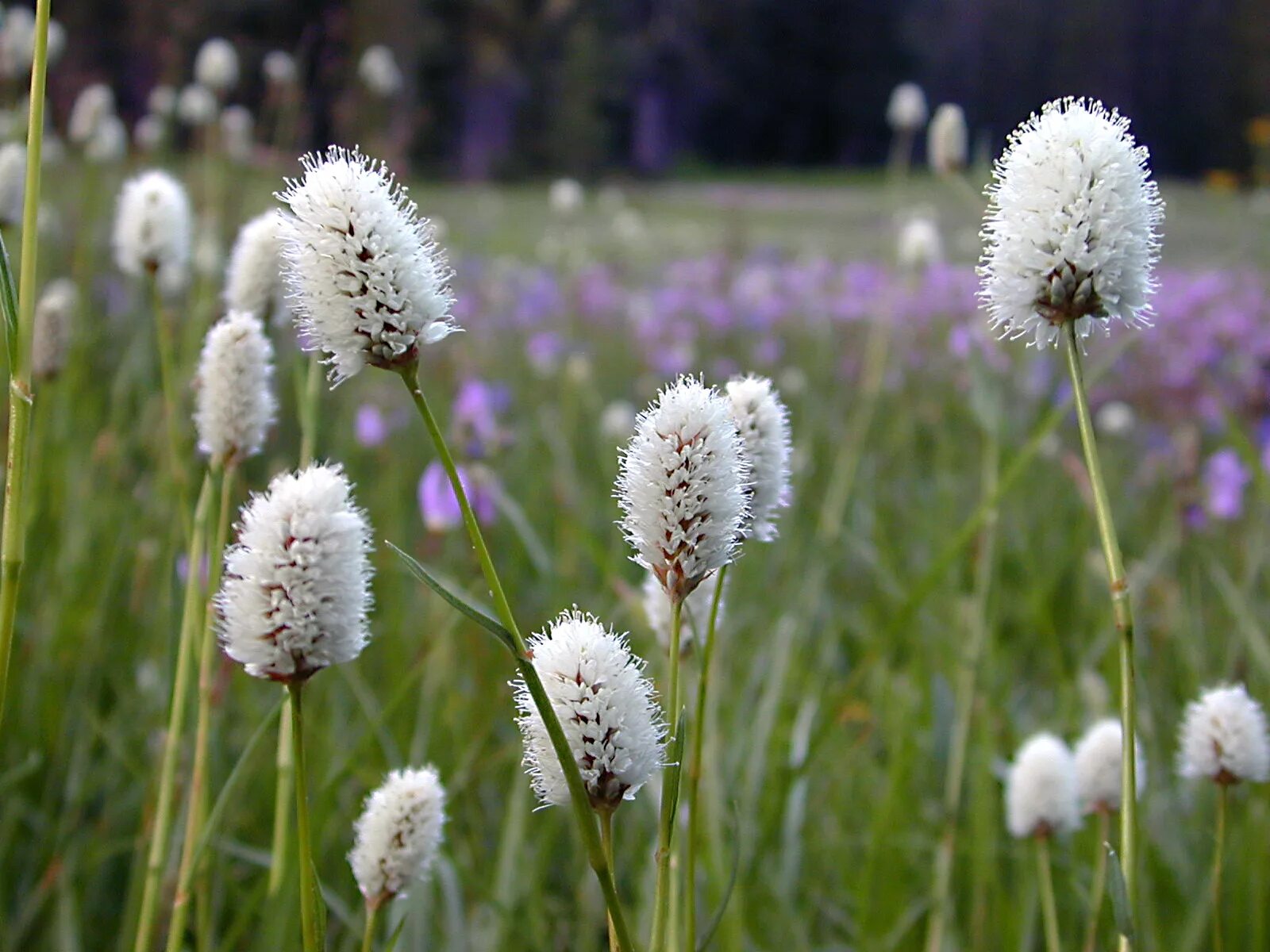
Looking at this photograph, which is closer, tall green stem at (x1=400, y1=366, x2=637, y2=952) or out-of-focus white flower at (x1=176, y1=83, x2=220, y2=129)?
tall green stem at (x1=400, y1=366, x2=637, y2=952)

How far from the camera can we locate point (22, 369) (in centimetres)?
54

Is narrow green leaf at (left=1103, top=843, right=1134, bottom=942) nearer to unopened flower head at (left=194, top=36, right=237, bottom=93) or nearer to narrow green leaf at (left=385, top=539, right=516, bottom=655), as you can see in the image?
narrow green leaf at (left=385, top=539, right=516, bottom=655)

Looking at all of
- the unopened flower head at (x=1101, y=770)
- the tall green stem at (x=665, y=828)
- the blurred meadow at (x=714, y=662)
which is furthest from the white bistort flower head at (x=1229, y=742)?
the tall green stem at (x=665, y=828)

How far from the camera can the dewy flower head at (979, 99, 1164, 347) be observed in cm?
53

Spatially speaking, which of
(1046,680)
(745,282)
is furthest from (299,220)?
(745,282)

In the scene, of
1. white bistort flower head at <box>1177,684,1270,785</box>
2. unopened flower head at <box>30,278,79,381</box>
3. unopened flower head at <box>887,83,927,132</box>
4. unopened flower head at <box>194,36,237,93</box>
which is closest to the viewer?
white bistort flower head at <box>1177,684,1270,785</box>

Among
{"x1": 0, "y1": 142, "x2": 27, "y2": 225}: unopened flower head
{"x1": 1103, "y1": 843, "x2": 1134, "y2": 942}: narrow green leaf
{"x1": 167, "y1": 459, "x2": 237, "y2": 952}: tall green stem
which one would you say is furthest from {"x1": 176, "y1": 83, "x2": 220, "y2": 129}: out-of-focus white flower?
{"x1": 1103, "y1": 843, "x2": 1134, "y2": 942}: narrow green leaf

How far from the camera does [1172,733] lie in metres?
1.57

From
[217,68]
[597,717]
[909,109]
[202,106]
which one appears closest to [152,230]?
[597,717]

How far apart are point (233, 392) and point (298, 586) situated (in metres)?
0.26

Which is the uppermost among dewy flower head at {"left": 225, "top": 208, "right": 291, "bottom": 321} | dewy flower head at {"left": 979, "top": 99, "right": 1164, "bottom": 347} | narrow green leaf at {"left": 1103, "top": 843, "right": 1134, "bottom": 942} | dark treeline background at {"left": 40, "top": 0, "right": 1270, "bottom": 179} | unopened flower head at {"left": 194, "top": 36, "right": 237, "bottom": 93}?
dark treeline background at {"left": 40, "top": 0, "right": 1270, "bottom": 179}

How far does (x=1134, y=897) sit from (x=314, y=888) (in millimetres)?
366

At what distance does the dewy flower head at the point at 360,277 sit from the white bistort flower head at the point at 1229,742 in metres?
0.58

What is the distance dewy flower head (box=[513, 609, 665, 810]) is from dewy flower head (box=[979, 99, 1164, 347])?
24 centimetres
